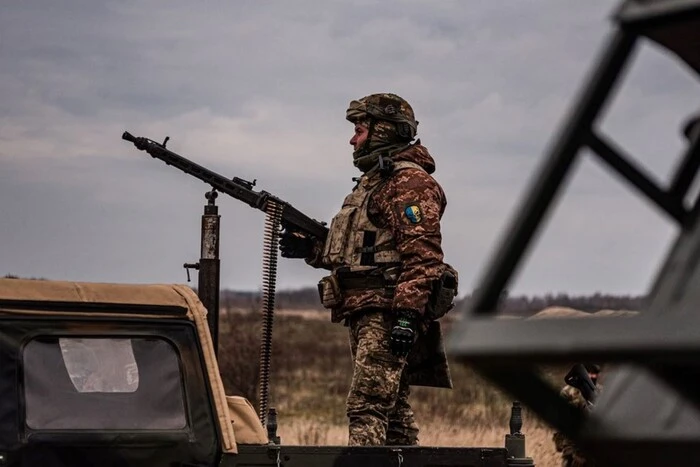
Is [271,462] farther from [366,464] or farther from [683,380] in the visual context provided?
[683,380]

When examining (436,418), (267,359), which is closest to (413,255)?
(267,359)

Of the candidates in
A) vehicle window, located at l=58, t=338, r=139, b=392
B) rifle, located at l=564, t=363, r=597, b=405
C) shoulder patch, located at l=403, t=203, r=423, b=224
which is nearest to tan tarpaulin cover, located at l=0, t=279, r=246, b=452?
vehicle window, located at l=58, t=338, r=139, b=392

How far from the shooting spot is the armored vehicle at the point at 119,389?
5535 mm

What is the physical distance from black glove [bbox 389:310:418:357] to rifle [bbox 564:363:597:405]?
1544 millimetres

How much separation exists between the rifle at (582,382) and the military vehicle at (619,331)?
6296mm

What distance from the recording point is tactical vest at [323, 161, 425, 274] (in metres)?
7.73

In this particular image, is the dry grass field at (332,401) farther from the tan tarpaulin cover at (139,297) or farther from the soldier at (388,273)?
the tan tarpaulin cover at (139,297)

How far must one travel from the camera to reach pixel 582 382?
8.64m

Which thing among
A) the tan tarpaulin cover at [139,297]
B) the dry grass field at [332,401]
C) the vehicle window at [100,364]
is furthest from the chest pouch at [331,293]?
the vehicle window at [100,364]

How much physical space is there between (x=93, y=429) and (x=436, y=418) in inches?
485

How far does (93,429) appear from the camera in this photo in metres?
5.61

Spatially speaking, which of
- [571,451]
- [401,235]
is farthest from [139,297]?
[571,451]

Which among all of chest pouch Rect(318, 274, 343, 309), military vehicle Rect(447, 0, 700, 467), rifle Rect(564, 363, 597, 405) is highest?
chest pouch Rect(318, 274, 343, 309)

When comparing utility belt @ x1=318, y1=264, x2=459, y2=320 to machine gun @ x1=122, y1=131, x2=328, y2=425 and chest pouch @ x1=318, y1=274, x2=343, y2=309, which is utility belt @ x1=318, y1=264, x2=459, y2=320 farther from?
machine gun @ x1=122, y1=131, x2=328, y2=425
